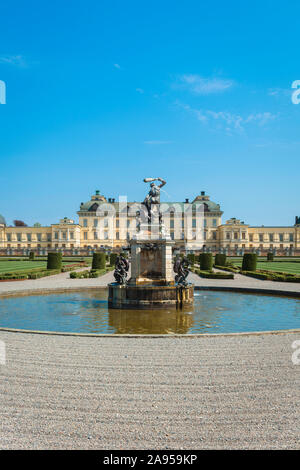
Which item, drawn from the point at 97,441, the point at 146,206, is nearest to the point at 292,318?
the point at 146,206

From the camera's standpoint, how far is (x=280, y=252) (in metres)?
64.4

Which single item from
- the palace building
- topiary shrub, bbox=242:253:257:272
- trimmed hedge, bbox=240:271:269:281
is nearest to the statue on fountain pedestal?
trimmed hedge, bbox=240:271:269:281

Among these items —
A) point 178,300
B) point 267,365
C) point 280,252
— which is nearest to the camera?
point 267,365

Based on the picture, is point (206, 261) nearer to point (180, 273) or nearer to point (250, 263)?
point (250, 263)

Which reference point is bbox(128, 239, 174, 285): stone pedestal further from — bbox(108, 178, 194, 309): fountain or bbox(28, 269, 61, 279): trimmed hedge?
bbox(28, 269, 61, 279): trimmed hedge

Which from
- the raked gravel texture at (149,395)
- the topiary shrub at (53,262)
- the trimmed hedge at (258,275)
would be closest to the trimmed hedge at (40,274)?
the topiary shrub at (53,262)

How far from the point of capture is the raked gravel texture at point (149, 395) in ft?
12.6

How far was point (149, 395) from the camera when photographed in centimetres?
488

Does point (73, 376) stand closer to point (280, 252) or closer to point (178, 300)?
point (178, 300)

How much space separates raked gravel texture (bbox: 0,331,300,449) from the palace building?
271 ft

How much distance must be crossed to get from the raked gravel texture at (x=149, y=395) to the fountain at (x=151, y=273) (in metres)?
5.13

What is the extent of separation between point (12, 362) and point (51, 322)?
14.6ft

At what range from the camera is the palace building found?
91312 mm

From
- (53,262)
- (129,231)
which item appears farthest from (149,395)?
(129,231)
